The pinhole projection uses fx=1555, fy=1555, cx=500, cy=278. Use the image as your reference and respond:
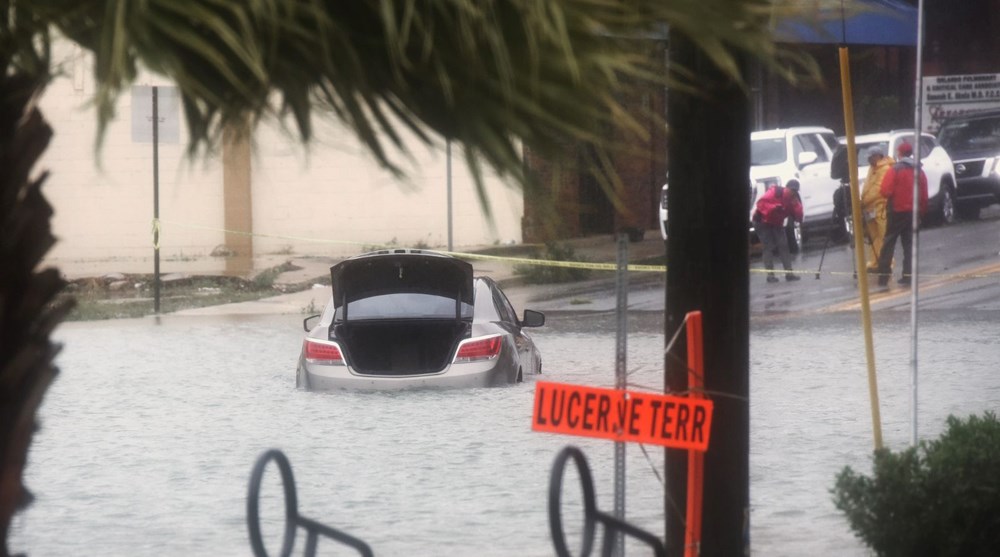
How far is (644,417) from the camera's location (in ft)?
18.0

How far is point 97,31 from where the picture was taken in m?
2.85

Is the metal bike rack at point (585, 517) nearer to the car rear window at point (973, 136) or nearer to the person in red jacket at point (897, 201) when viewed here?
the person in red jacket at point (897, 201)

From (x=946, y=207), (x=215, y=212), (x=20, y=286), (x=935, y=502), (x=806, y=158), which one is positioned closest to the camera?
(x=20, y=286)

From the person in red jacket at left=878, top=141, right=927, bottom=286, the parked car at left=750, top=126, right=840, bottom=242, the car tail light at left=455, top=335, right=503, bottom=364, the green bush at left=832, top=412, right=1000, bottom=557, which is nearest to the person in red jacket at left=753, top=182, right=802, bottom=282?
the person in red jacket at left=878, top=141, right=927, bottom=286

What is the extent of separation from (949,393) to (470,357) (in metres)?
Answer: 4.13

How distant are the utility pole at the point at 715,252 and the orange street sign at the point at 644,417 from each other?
14.8 inches

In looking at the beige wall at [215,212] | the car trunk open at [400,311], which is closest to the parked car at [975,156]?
the beige wall at [215,212]

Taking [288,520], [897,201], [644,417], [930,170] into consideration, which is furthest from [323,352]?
[930,170]

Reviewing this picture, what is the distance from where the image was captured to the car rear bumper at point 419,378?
13.4m

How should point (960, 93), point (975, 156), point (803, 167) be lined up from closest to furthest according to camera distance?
point (960, 93)
point (803, 167)
point (975, 156)

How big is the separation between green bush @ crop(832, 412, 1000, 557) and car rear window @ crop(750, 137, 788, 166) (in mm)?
20397

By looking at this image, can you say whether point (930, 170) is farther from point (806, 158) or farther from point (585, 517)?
point (585, 517)

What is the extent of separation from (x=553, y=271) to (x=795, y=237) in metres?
4.14

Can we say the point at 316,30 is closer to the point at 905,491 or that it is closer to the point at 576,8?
the point at 576,8
